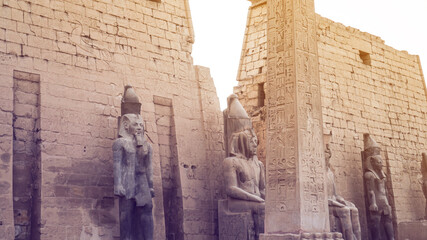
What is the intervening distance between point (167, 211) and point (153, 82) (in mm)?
1890

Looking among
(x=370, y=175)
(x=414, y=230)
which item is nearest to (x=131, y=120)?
(x=370, y=175)

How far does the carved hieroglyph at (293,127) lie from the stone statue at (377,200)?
5.17m

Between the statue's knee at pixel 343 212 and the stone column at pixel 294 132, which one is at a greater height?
the stone column at pixel 294 132

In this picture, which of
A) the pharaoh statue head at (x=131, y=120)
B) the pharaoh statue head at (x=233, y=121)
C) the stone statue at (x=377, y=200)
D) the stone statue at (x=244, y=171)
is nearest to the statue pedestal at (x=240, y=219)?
the stone statue at (x=244, y=171)

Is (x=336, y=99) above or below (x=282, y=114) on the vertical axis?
above

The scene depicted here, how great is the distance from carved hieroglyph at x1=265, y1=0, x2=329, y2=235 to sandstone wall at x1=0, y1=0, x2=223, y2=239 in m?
2.59

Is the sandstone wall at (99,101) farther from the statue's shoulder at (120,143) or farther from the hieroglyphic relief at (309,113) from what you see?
the hieroglyphic relief at (309,113)

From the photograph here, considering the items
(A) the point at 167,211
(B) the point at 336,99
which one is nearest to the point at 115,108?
(A) the point at 167,211

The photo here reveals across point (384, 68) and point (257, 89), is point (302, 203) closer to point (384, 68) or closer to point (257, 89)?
point (257, 89)

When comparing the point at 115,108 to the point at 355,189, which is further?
the point at 355,189

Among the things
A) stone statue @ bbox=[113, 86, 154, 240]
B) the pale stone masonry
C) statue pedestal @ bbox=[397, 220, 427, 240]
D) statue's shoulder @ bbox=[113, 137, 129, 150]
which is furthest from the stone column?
statue pedestal @ bbox=[397, 220, 427, 240]

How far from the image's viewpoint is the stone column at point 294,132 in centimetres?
623

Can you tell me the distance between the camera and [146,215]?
750 centimetres

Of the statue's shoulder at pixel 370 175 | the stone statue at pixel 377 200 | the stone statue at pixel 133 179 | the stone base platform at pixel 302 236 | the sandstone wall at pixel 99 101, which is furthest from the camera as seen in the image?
the statue's shoulder at pixel 370 175
